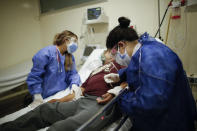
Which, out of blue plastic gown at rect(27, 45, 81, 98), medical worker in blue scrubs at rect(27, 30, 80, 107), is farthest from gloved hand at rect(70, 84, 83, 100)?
blue plastic gown at rect(27, 45, 81, 98)

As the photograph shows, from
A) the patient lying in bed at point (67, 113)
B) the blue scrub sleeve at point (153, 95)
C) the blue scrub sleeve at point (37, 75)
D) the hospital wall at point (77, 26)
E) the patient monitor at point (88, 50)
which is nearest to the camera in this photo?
the blue scrub sleeve at point (153, 95)

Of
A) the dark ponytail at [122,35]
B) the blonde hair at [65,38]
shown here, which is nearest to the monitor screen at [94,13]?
the blonde hair at [65,38]

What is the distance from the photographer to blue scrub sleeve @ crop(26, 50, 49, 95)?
1.59 meters

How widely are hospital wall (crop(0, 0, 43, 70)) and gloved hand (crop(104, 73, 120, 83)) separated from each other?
2.72m

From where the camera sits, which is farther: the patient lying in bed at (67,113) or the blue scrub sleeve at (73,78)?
the blue scrub sleeve at (73,78)

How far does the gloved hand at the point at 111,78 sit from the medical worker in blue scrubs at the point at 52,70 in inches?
22.8

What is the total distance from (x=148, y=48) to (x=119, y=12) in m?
1.66

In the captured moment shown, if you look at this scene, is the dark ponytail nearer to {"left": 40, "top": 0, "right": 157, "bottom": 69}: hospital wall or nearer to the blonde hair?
the blonde hair

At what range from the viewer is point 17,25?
328 cm

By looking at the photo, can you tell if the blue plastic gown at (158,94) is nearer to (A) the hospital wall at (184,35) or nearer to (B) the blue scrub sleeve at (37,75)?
(B) the blue scrub sleeve at (37,75)

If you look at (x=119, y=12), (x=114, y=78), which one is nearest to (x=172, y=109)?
(x=114, y=78)

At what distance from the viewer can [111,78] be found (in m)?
1.39

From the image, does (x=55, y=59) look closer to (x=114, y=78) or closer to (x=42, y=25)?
(x=114, y=78)

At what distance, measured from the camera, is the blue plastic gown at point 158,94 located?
2.75 ft
